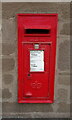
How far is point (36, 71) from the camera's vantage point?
8.25ft

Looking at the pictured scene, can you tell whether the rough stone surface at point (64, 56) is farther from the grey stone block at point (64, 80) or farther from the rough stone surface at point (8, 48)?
the rough stone surface at point (8, 48)

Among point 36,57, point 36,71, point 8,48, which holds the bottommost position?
point 36,71

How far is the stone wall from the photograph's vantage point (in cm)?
249

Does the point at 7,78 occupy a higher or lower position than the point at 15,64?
lower

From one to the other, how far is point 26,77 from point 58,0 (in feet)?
5.14

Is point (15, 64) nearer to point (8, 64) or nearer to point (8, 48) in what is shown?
point (8, 64)

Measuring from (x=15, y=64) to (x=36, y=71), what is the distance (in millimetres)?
443

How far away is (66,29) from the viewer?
2525 mm

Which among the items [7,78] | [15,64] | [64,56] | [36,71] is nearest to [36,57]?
[36,71]

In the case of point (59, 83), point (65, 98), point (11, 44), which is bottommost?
point (65, 98)

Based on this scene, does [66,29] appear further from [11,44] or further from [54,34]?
[11,44]

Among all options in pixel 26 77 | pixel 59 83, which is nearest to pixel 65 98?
pixel 59 83

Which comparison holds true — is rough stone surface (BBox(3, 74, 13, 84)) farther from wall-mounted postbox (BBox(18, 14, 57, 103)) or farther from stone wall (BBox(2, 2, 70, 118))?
wall-mounted postbox (BBox(18, 14, 57, 103))

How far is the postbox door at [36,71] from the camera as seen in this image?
247cm
